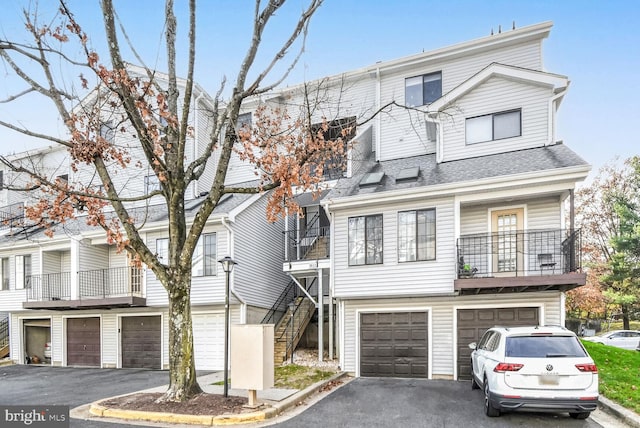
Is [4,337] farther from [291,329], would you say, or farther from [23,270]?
[291,329]

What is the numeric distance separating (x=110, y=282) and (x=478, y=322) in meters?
14.1

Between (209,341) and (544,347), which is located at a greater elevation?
(544,347)

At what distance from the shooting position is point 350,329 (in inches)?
501

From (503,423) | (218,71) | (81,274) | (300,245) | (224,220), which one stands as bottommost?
(503,423)

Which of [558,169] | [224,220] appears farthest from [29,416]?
[558,169]

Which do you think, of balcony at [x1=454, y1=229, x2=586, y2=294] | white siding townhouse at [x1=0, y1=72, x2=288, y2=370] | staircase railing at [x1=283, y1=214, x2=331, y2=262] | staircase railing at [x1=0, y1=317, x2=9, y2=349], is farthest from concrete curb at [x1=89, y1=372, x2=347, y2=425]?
staircase railing at [x1=0, y1=317, x2=9, y2=349]

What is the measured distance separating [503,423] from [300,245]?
10490 mm

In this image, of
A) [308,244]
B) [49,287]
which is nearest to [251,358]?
[308,244]

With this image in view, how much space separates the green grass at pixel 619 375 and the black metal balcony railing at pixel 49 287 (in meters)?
18.9

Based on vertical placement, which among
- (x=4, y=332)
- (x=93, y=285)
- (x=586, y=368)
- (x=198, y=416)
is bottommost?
(x=4, y=332)

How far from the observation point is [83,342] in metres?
17.5

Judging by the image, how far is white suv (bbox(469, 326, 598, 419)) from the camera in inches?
257

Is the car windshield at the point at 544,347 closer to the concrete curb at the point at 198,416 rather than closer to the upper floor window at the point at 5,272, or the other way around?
the concrete curb at the point at 198,416

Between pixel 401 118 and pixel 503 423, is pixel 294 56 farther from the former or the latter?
pixel 503 423
